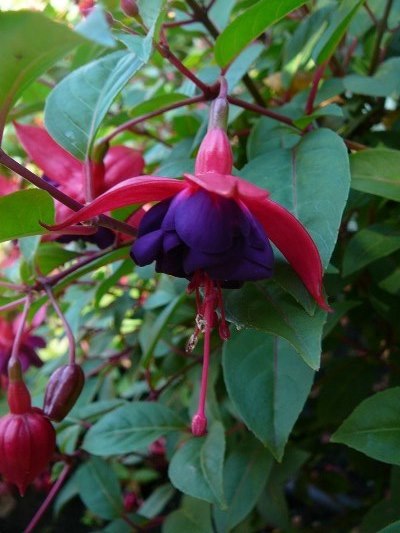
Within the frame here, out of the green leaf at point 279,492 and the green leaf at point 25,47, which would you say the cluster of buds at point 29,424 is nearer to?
the green leaf at point 25,47

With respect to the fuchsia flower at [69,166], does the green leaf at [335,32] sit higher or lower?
higher

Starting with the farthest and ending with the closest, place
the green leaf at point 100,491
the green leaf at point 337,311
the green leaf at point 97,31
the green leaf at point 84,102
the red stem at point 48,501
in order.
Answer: the green leaf at point 100,491 → the red stem at point 48,501 → the green leaf at point 337,311 → the green leaf at point 84,102 → the green leaf at point 97,31

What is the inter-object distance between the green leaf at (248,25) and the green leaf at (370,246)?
0.24 metres

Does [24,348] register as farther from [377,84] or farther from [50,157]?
[377,84]

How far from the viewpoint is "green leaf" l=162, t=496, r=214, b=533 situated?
758 millimetres

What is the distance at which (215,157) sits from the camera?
0.42 m

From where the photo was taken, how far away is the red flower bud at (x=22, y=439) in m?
0.54

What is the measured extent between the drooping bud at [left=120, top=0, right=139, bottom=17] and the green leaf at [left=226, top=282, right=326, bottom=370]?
29 cm

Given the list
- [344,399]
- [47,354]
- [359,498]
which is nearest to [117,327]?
[344,399]

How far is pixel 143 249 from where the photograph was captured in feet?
1.36

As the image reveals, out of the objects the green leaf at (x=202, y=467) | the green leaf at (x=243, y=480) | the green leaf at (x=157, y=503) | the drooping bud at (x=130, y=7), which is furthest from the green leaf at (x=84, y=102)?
the green leaf at (x=157, y=503)

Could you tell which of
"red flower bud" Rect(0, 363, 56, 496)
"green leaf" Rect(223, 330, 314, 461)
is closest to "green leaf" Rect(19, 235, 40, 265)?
"red flower bud" Rect(0, 363, 56, 496)

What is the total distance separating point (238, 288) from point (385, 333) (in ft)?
1.91

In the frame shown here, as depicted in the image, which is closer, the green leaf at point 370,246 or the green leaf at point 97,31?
the green leaf at point 97,31
